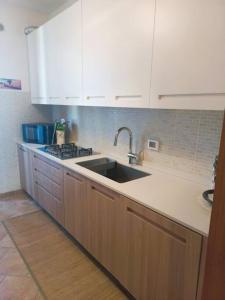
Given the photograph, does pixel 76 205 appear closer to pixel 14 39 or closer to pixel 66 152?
pixel 66 152

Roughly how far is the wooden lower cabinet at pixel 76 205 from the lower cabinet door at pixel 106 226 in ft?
0.27

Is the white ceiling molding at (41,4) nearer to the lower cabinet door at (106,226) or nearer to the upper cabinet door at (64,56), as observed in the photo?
the upper cabinet door at (64,56)

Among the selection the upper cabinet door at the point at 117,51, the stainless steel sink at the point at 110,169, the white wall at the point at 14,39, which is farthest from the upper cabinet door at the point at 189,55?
the white wall at the point at 14,39

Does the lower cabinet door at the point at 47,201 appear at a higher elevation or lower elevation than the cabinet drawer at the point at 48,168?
lower

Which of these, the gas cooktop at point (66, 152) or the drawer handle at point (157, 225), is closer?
the drawer handle at point (157, 225)

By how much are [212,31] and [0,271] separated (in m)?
2.25

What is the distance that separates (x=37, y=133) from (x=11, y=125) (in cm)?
44

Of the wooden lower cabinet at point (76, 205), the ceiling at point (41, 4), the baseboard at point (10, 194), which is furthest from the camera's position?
the baseboard at point (10, 194)

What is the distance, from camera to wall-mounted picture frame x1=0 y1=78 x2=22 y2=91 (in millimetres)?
2732

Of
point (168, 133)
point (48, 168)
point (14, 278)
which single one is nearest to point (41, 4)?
point (48, 168)

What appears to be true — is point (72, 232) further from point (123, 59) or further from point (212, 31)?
point (212, 31)

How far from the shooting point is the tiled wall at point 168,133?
143 centimetres

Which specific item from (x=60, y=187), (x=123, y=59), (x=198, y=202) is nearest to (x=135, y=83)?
(x=123, y=59)

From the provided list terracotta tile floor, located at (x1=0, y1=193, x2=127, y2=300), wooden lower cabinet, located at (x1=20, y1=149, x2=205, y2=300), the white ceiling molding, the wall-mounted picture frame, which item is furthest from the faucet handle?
the white ceiling molding
